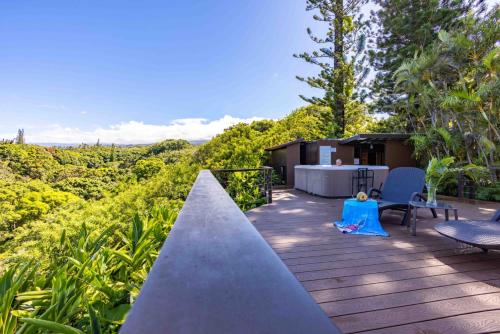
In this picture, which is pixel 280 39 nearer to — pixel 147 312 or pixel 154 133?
pixel 147 312

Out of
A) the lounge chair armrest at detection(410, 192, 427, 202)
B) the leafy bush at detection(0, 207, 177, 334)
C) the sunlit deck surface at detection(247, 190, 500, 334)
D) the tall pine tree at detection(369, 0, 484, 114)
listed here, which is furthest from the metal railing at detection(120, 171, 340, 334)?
the tall pine tree at detection(369, 0, 484, 114)

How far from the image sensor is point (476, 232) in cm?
275

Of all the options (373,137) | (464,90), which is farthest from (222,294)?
(373,137)

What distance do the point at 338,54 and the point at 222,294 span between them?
14350mm

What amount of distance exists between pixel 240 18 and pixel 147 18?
165 inches

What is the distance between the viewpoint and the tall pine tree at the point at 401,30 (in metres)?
11.7

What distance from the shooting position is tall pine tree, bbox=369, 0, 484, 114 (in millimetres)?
11664

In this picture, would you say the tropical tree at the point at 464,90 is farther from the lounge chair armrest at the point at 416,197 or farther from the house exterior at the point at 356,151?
the lounge chair armrest at the point at 416,197

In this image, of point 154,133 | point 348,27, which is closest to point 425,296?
point 348,27

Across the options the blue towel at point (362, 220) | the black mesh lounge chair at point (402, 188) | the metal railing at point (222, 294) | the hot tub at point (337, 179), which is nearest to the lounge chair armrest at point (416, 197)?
the black mesh lounge chair at point (402, 188)

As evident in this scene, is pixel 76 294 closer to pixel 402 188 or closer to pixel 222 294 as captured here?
pixel 222 294

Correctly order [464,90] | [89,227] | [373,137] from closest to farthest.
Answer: [89,227] < [464,90] < [373,137]

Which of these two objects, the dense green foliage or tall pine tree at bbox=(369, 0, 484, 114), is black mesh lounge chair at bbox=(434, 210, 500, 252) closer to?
the dense green foliage

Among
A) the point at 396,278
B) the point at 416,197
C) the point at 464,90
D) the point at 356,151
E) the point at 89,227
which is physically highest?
the point at 464,90
